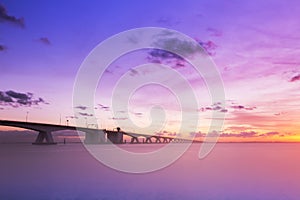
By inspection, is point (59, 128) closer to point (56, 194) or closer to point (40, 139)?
point (40, 139)

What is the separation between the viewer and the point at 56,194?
24.9m

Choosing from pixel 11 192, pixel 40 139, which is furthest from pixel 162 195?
pixel 40 139

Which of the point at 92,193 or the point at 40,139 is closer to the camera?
the point at 92,193

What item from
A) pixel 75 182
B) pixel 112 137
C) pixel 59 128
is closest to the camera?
pixel 75 182

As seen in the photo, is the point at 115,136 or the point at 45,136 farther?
the point at 115,136

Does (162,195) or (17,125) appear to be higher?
(17,125)

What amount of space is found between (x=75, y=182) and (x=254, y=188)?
17161mm

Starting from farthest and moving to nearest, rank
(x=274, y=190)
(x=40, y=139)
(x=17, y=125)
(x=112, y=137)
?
(x=112, y=137) → (x=40, y=139) → (x=17, y=125) → (x=274, y=190)

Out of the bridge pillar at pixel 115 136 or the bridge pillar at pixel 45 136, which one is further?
the bridge pillar at pixel 115 136

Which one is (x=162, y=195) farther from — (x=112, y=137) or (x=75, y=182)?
(x=112, y=137)

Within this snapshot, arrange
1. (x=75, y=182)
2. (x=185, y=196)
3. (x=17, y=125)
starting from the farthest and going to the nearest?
(x=17, y=125), (x=75, y=182), (x=185, y=196)

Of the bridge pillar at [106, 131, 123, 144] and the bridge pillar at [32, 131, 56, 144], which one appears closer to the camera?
the bridge pillar at [32, 131, 56, 144]

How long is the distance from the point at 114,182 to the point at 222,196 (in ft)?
38.4

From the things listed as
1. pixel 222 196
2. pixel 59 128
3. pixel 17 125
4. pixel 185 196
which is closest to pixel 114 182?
pixel 185 196
